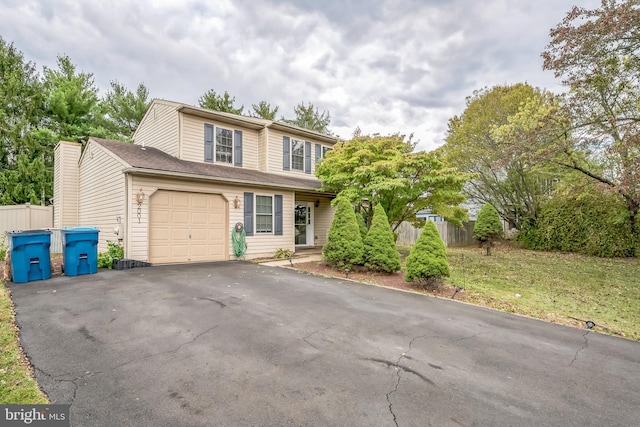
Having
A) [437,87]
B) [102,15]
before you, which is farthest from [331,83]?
[102,15]

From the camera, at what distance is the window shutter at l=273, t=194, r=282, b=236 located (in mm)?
11344

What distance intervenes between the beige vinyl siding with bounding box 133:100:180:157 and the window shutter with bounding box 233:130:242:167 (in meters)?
2.11

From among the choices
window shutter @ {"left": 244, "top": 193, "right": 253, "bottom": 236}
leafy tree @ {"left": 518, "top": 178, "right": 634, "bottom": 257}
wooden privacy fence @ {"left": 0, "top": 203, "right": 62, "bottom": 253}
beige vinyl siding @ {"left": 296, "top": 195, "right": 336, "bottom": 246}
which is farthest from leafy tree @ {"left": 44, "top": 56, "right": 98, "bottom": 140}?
leafy tree @ {"left": 518, "top": 178, "right": 634, "bottom": 257}

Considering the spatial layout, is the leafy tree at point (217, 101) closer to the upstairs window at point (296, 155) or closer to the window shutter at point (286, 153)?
the upstairs window at point (296, 155)

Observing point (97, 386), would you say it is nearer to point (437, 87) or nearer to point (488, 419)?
point (488, 419)

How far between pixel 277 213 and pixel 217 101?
1782cm

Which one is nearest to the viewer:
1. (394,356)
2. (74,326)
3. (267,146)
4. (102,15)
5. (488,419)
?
(488,419)

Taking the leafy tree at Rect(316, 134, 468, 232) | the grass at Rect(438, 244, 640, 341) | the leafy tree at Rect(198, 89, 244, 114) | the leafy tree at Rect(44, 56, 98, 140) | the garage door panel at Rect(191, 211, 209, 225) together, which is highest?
the leafy tree at Rect(198, 89, 244, 114)

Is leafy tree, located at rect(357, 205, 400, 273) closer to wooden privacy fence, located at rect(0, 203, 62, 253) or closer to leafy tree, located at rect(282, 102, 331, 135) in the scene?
wooden privacy fence, located at rect(0, 203, 62, 253)

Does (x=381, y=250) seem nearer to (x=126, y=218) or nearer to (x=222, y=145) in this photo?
(x=126, y=218)

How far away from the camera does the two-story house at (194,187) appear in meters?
8.65

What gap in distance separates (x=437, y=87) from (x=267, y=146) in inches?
326

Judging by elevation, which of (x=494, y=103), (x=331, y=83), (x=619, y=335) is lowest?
(x=619, y=335)

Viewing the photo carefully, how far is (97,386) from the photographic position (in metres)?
2.47
